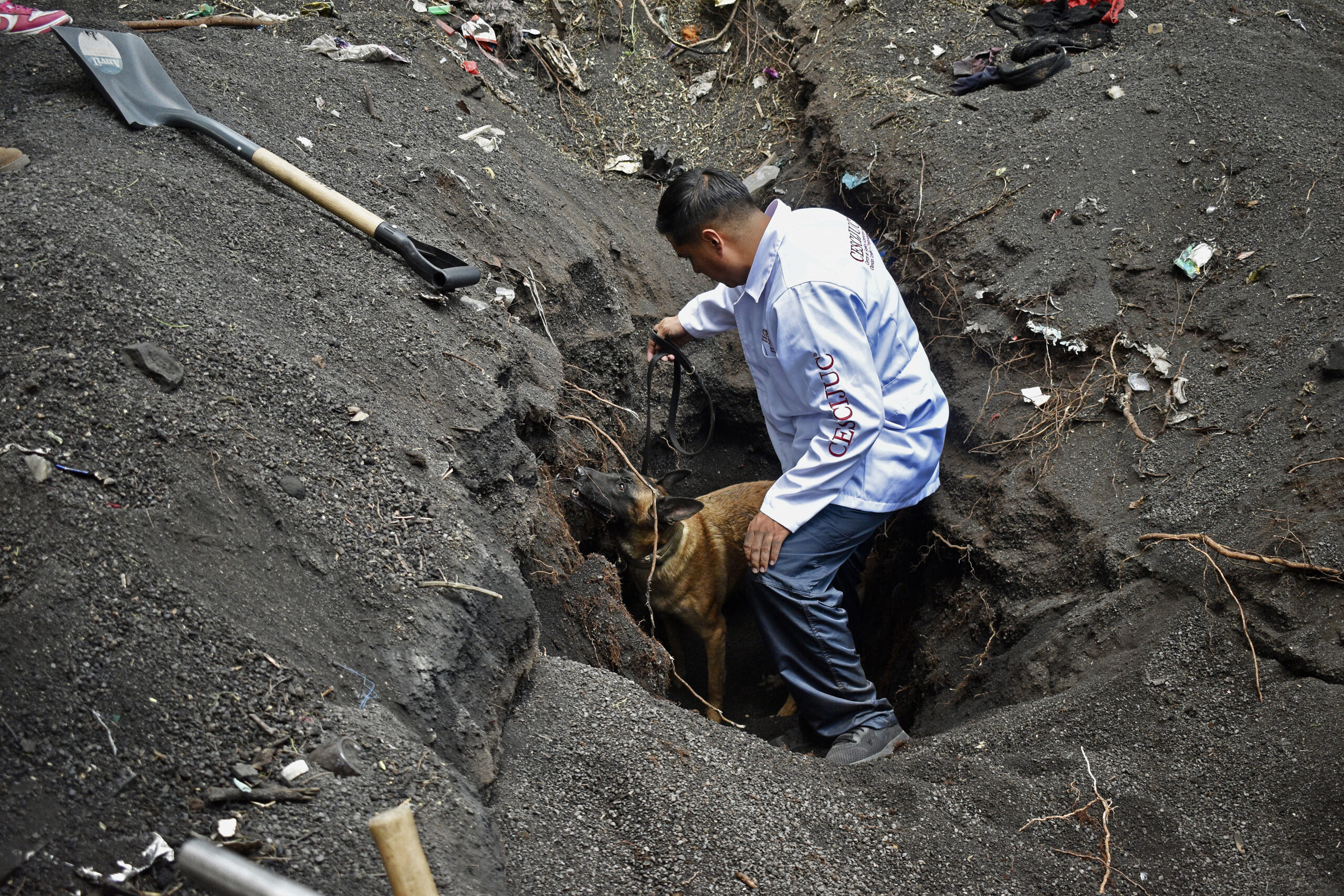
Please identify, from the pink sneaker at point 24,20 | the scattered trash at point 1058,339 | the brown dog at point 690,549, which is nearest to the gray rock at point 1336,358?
the scattered trash at point 1058,339

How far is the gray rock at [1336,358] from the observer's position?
12.5 ft

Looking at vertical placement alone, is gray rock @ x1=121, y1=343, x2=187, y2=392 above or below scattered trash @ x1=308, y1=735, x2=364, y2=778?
above

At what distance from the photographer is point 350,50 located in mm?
5426

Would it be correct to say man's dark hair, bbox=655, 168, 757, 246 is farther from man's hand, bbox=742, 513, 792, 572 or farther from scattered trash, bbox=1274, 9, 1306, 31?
scattered trash, bbox=1274, 9, 1306, 31

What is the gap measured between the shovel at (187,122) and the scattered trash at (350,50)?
1.48m

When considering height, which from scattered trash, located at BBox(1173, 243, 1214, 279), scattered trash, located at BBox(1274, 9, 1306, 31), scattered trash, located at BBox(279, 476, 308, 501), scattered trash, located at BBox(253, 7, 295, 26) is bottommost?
scattered trash, located at BBox(1173, 243, 1214, 279)

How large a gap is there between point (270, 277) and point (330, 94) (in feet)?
6.58

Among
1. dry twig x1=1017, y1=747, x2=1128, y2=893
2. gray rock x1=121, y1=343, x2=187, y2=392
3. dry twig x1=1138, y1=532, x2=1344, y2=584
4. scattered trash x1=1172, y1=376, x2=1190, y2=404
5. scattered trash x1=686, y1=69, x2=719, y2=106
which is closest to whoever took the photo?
dry twig x1=1017, y1=747, x2=1128, y2=893

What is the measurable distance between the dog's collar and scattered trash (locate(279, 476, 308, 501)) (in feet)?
8.26

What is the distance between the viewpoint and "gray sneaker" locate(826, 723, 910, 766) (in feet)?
12.6

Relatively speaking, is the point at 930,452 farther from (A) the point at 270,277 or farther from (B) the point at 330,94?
(B) the point at 330,94

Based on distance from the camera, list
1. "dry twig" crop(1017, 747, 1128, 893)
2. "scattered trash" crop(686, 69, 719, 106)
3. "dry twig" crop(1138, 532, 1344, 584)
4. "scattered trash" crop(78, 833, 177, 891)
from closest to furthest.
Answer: "scattered trash" crop(78, 833, 177, 891) < "dry twig" crop(1017, 747, 1128, 893) < "dry twig" crop(1138, 532, 1344, 584) < "scattered trash" crop(686, 69, 719, 106)

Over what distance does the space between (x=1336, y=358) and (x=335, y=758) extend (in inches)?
182

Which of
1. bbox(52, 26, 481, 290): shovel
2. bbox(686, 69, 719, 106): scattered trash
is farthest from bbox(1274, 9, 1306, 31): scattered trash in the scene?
bbox(52, 26, 481, 290): shovel
